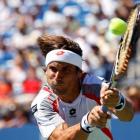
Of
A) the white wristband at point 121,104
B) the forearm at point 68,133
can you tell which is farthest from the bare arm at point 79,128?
the white wristband at point 121,104

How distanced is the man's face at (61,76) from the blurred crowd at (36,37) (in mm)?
4988

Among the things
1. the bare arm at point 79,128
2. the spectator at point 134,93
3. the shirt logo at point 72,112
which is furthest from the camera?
the spectator at point 134,93

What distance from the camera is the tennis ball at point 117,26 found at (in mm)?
4281

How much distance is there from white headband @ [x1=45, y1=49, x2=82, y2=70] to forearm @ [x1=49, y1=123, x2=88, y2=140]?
56cm

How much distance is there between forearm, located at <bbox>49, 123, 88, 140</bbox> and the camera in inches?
169

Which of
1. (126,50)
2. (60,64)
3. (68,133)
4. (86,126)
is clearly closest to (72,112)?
(60,64)

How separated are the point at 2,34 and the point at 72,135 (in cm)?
850

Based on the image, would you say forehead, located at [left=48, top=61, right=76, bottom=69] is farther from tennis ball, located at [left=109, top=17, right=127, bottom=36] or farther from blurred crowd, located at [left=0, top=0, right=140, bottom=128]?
blurred crowd, located at [left=0, top=0, right=140, bottom=128]

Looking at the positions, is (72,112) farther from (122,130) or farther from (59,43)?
(122,130)

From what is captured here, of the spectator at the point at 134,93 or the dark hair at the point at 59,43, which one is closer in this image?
the dark hair at the point at 59,43

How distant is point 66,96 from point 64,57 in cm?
42

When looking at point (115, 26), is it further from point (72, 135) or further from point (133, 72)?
point (133, 72)

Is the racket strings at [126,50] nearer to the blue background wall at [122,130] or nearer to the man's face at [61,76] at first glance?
the man's face at [61,76]

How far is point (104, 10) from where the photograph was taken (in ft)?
37.1
